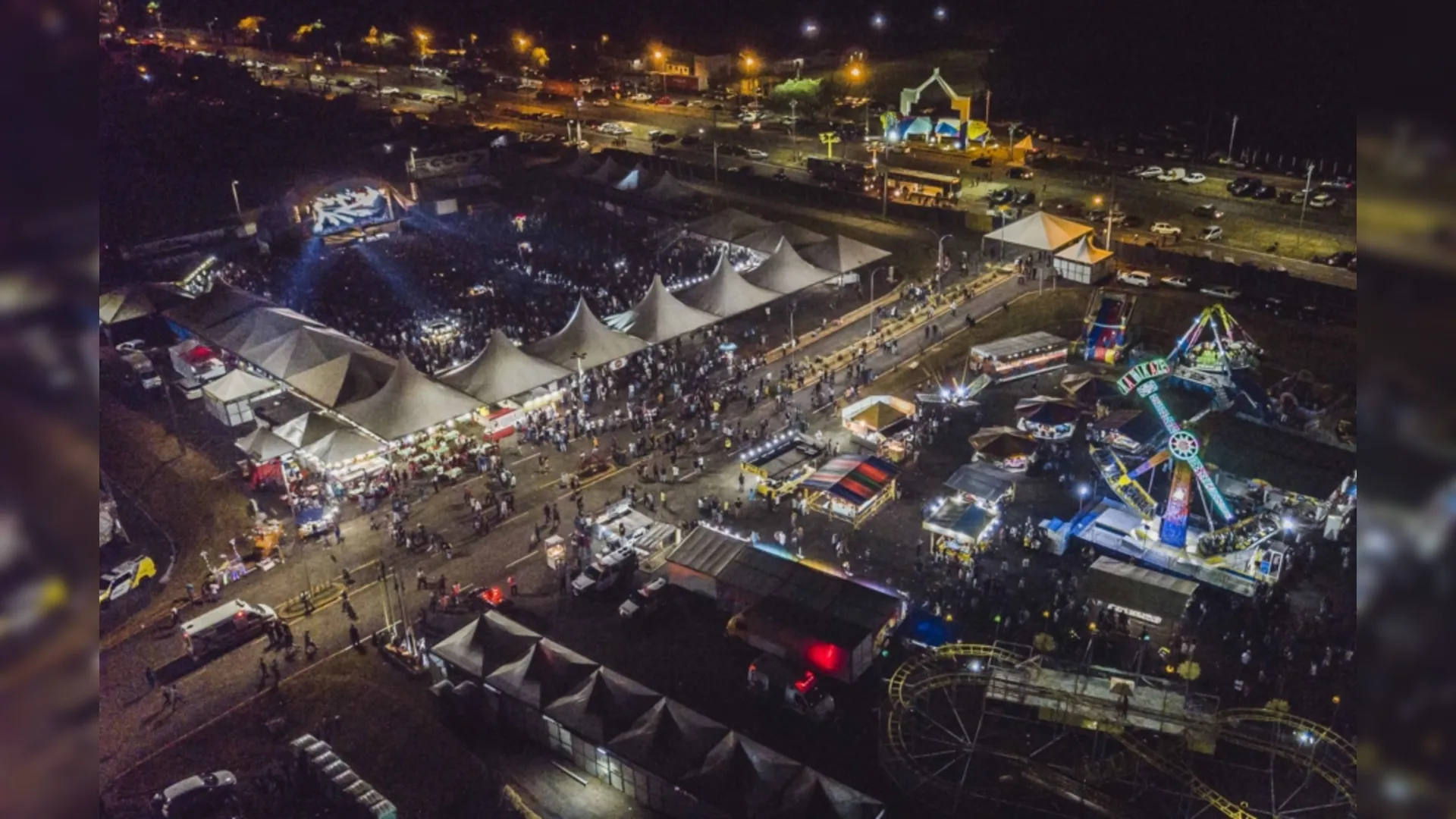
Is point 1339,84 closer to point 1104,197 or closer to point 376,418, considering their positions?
point 1104,197

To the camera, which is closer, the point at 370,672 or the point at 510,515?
the point at 370,672

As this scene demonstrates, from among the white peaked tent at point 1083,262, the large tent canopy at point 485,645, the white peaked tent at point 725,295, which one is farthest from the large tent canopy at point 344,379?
the white peaked tent at point 1083,262

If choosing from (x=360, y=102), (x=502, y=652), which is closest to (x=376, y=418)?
(x=502, y=652)

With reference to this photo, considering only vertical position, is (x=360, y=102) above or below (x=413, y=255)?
above

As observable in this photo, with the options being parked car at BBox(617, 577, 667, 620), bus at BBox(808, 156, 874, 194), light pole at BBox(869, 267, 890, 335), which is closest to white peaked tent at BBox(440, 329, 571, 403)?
A: parked car at BBox(617, 577, 667, 620)

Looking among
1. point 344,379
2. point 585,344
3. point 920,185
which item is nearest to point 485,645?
point 344,379
